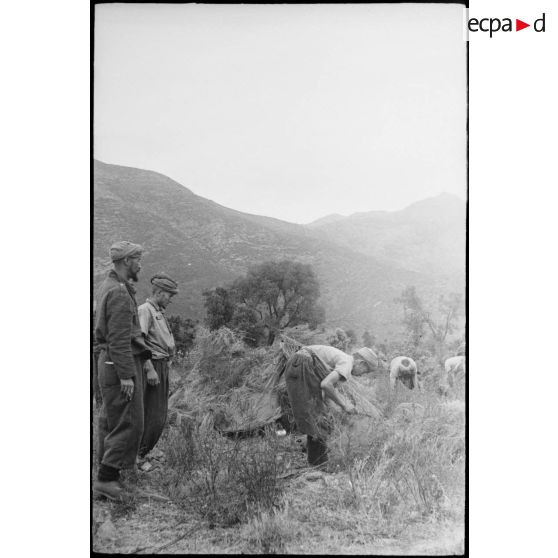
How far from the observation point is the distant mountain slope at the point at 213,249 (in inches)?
188

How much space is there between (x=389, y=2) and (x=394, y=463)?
139 inches

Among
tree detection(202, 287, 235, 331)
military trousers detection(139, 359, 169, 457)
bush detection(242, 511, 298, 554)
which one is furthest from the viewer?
tree detection(202, 287, 235, 331)

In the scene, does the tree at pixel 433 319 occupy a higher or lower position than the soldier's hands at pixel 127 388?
higher

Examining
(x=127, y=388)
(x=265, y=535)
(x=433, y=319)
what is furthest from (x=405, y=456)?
(x=127, y=388)

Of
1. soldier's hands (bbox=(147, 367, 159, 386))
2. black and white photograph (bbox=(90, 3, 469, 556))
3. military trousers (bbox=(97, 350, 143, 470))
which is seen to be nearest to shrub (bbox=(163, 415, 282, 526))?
black and white photograph (bbox=(90, 3, 469, 556))

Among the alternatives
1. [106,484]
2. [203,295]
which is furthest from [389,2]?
[106,484]

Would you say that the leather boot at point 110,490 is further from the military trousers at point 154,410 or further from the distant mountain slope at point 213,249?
the distant mountain slope at point 213,249

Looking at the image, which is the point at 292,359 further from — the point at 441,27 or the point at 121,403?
the point at 441,27

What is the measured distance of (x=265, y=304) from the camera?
4.79 meters

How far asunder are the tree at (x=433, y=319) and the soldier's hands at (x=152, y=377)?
1941 mm

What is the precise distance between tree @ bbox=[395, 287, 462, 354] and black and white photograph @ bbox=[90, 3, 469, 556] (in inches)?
0.6

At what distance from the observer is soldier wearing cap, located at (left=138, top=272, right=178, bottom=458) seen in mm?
4672

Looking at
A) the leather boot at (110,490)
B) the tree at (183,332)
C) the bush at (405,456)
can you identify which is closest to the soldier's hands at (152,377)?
the tree at (183,332)

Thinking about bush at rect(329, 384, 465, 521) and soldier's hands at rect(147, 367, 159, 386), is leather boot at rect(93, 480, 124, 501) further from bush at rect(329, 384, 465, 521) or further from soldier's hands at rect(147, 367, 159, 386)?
bush at rect(329, 384, 465, 521)
